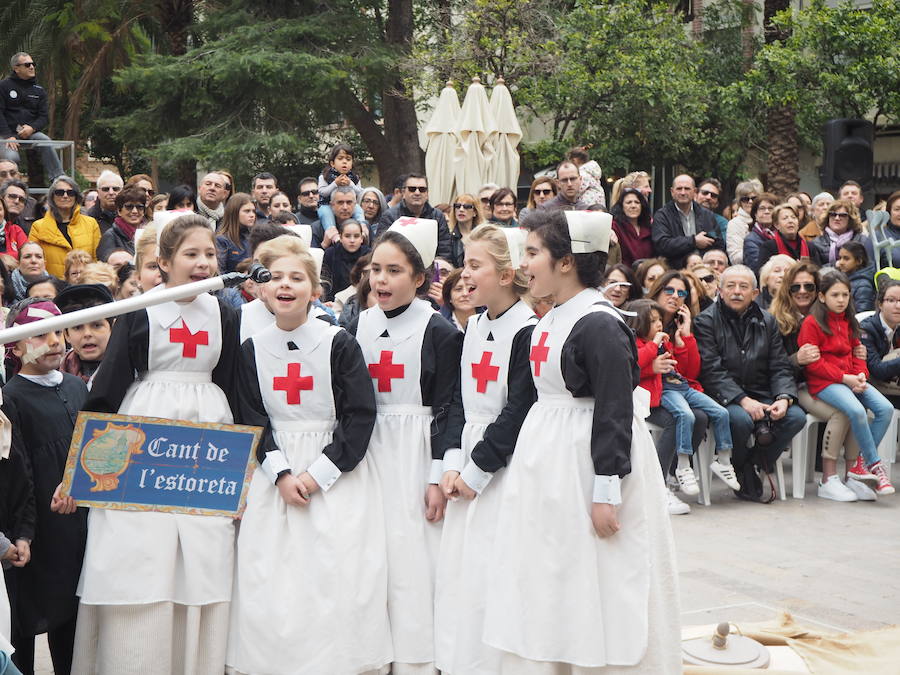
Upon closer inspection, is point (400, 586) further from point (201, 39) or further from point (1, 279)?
point (201, 39)

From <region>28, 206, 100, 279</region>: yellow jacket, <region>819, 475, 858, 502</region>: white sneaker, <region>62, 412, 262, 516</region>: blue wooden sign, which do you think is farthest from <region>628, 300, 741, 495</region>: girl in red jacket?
<region>28, 206, 100, 279</region>: yellow jacket

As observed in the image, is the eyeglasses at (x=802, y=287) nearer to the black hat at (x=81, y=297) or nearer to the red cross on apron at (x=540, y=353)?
the red cross on apron at (x=540, y=353)

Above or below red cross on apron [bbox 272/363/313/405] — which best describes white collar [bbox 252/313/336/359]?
above

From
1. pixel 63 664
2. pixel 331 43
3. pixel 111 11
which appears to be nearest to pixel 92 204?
pixel 63 664

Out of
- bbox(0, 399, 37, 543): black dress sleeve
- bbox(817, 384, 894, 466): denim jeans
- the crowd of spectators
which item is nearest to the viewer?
bbox(0, 399, 37, 543): black dress sleeve

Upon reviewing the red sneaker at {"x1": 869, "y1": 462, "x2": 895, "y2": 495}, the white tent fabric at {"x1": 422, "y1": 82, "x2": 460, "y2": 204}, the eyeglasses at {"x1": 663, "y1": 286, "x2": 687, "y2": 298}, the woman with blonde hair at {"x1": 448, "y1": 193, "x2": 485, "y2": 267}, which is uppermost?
the white tent fabric at {"x1": 422, "y1": 82, "x2": 460, "y2": 204}

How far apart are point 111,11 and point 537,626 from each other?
1889cm

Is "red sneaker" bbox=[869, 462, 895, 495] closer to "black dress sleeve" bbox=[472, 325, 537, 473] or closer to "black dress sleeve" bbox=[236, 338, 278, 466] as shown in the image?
"black dress sleeve" bbox=[472, 325, 537, 473]

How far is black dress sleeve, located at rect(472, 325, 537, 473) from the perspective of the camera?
4.39m

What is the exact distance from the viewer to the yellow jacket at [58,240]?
8.88 metres

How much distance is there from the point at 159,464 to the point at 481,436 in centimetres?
124

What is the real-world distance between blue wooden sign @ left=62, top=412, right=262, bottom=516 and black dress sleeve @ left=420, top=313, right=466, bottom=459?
0.77 meters

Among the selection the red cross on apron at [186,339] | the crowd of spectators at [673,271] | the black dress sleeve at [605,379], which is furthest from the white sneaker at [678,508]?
the red cross on apron at [186,339]

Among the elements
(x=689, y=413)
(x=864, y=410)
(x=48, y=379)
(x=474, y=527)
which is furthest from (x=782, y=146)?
(x=48, y=379)
